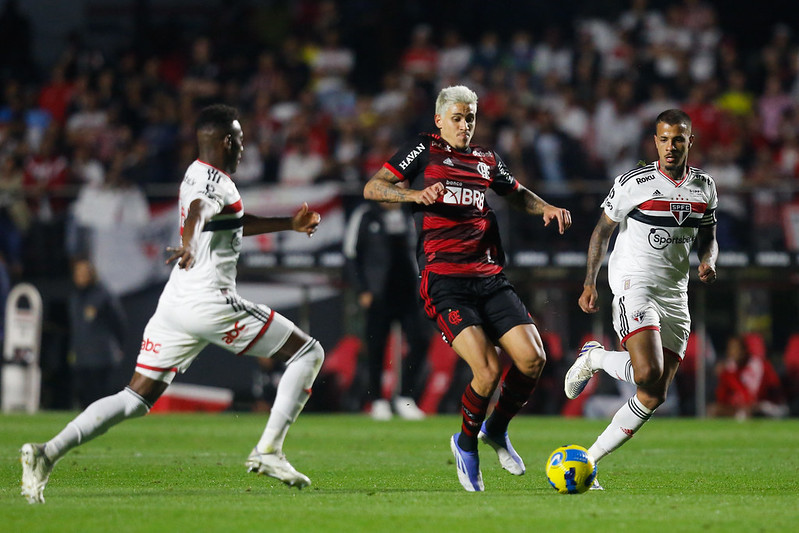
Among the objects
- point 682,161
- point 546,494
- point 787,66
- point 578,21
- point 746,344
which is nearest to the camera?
point 546,494

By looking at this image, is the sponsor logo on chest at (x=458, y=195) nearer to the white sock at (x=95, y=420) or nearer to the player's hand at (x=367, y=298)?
the white sock at (x=95, y=420)

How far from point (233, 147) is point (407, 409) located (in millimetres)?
9535

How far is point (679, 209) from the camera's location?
8359 mm

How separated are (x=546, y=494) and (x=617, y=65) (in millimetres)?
14331

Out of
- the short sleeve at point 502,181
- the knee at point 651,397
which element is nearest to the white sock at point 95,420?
the short sleeve at point 502,181

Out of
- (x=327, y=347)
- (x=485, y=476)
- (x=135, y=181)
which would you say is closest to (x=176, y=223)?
(x=135, y=181)

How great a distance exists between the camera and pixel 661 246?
27.6 ft

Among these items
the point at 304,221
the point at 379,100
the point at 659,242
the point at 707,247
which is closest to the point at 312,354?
the point at 304,221

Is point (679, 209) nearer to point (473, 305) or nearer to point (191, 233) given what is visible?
point (473, 305)

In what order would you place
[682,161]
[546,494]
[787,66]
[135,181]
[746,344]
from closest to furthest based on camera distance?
[546,494] → [682,161] → [746,344] → [135,181] → [787,66]

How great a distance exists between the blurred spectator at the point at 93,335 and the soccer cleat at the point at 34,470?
1089 centimetres

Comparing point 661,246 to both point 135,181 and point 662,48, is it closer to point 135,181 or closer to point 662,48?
point 135,181

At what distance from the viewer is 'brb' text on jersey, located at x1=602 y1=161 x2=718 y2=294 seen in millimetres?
8367

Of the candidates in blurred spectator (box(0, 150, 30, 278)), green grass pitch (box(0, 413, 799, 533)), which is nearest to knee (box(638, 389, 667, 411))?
green grass pitch (box(0, 413, 799, 533))
